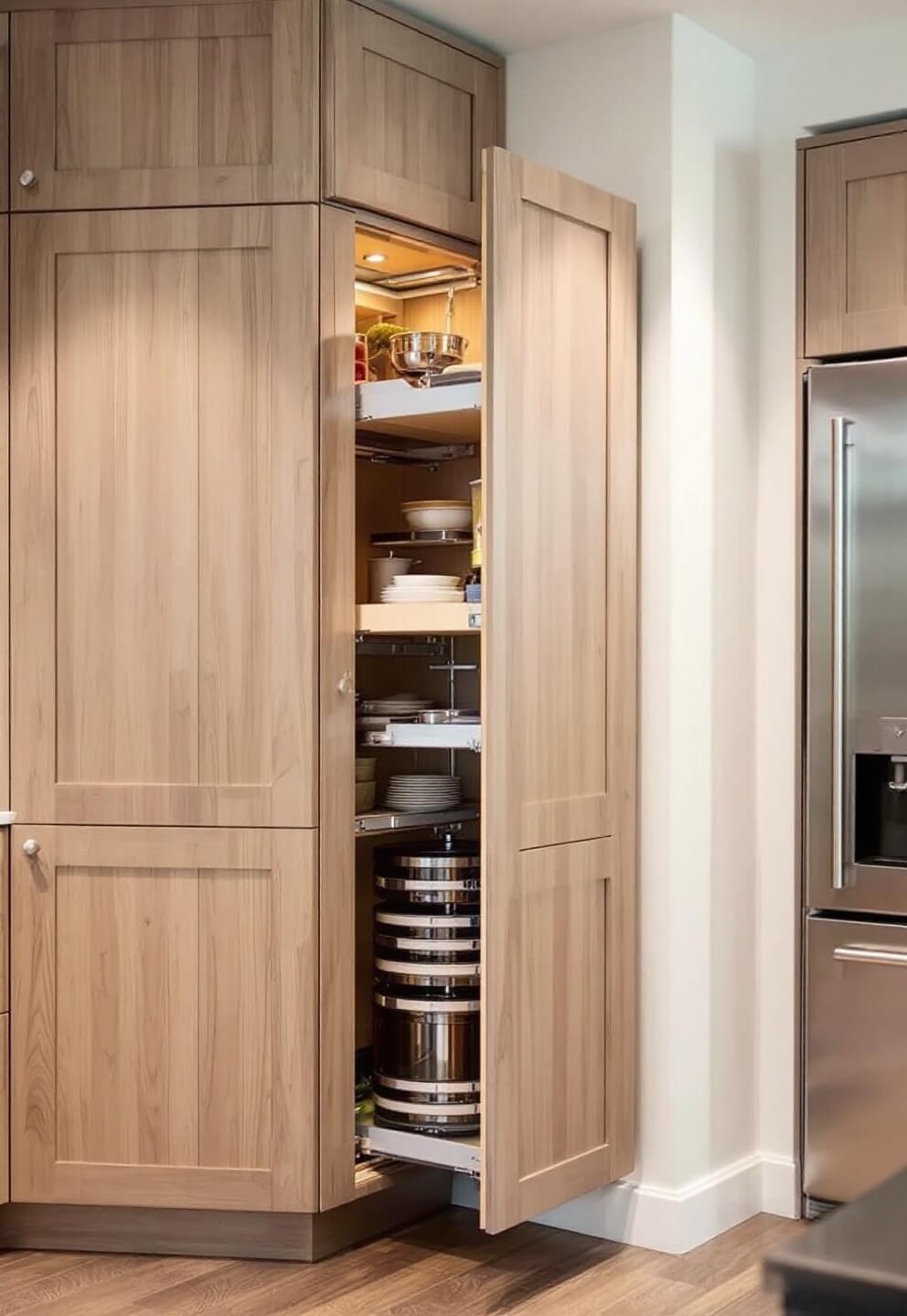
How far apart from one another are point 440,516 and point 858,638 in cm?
94

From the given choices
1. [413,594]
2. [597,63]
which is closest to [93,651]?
[413,594]

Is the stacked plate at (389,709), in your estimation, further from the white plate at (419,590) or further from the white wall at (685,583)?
the white wall at (685,583)

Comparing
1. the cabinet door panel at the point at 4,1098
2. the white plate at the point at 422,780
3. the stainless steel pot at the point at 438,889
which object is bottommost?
the cabinet door panel at the point at 4,1098

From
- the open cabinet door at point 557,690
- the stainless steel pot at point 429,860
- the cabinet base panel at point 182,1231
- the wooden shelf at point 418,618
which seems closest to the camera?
the open cabinet door at point 557,690

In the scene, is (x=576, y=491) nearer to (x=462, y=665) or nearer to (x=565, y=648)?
(x=565, y=648)

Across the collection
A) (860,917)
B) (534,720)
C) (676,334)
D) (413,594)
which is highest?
(676,334)

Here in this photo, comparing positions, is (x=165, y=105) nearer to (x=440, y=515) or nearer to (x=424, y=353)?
(x=424, y=353)

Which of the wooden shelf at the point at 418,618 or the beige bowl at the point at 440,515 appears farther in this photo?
the beige bowl at the point at 440,515

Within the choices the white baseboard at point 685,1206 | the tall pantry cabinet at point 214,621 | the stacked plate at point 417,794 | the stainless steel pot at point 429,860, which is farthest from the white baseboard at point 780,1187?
the stacked plate at point 417,794

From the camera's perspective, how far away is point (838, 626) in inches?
133

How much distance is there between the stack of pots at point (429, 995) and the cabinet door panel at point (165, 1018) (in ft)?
0.71

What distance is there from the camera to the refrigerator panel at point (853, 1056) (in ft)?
10.9

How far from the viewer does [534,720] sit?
9.98 feet

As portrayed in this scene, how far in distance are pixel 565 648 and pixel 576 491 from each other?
32 centimetres
